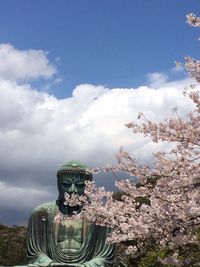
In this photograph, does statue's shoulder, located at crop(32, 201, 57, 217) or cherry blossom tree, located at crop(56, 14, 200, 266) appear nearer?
cherry blossom tree, located at crop(56, 14, 200, 266)

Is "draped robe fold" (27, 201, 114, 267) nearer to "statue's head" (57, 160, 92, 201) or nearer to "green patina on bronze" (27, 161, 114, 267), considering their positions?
"green patina on bronze" (27, 161, 114, 267)

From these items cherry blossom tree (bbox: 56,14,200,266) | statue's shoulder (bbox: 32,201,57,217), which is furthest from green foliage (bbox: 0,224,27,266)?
cherry blossom tree (bbox: 56,14,200,266)

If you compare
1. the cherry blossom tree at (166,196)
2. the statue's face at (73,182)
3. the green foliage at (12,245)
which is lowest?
the cherry blossom tree at (166,196)

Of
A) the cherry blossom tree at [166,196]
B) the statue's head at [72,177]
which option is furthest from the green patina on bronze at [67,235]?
the cherry blossom tree at [166,196]

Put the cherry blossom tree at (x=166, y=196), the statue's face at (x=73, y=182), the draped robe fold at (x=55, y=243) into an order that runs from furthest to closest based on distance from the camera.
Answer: the statue's face at (x=73, y=182), the draped robe fold at (x=55, y=243), the cherry blossom tree at (x=166, y=196)

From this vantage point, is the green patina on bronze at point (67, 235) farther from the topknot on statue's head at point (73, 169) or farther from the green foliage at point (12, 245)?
the green foliage at point (12, 245)

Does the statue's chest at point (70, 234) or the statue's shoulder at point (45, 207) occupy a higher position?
the statue's shoulder at point (45, 207)

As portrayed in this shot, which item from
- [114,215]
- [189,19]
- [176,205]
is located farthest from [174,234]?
[189,19]

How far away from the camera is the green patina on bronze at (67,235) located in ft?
39.0

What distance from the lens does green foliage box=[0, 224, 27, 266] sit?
42.3 m

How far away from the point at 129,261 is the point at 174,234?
838 inches

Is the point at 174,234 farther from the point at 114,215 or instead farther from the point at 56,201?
the point at 56,201

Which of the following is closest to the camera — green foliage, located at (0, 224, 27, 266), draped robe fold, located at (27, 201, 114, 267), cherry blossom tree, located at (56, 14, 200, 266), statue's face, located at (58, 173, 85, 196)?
cherry blossom tree, located at (56, 14, 200, 266)

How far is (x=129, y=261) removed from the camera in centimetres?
2794
